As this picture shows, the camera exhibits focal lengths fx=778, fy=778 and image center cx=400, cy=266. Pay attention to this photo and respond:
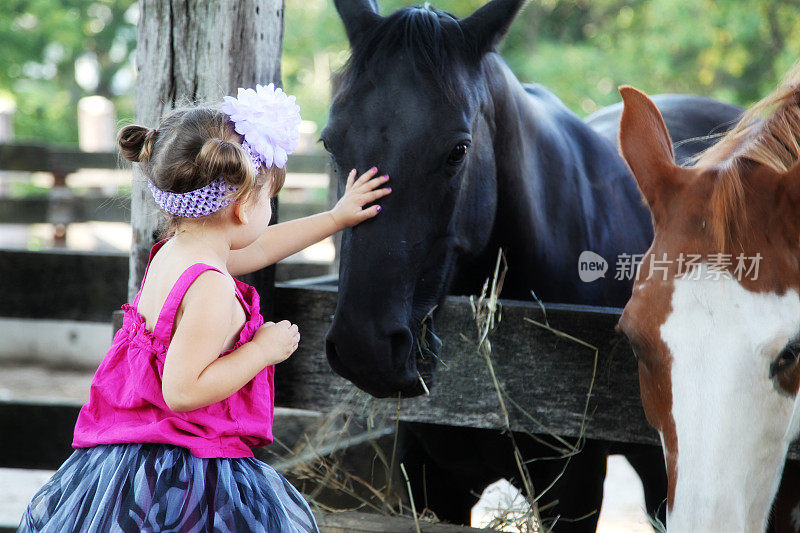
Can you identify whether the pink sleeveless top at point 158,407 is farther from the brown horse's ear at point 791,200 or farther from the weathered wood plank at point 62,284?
the weathered wood plank at point 62,284

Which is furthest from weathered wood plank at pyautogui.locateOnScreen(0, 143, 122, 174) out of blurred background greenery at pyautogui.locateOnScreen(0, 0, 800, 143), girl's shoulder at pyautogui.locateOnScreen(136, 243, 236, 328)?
girl's shoulder at pyautogui.locateOnScreen(136, 243, 236, 328)

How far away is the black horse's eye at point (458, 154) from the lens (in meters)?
2.05

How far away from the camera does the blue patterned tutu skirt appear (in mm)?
1448

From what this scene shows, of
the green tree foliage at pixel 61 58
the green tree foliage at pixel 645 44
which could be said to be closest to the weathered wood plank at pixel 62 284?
the green tree foliage at pixel 645 44

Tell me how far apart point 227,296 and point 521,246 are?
47.2 inches

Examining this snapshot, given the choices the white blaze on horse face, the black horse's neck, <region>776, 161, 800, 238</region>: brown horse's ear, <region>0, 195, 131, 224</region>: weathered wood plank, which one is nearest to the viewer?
the white blaze on horse face

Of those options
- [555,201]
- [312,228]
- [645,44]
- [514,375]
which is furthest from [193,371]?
[645,44]

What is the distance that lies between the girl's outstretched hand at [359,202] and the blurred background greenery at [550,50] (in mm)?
6314

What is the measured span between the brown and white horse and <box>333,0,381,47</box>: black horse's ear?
99 centimetres

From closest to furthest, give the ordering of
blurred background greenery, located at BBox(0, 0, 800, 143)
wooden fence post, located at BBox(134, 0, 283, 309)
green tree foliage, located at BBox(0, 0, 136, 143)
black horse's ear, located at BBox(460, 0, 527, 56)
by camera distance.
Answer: wooden fence post, located at BBox(134, 0, 283, 309) → black horse's ear, located at BBox(460, 0, 527, 56) → blurred background greenery, located at BBox(0, 0, 800, 143) → green tree foliage, located at BBox(0, 0, 136, 143)

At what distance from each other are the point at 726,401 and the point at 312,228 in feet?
3.40

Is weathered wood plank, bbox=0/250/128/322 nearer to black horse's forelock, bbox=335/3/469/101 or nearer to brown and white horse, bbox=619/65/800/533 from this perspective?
black horse's forelock, bbox=335/3/469/101

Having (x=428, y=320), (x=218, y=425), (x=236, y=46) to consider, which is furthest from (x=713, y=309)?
(x=236, y=46)

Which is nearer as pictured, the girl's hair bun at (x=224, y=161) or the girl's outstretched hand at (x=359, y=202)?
the girl's hair bun at (x=224, y=161)
